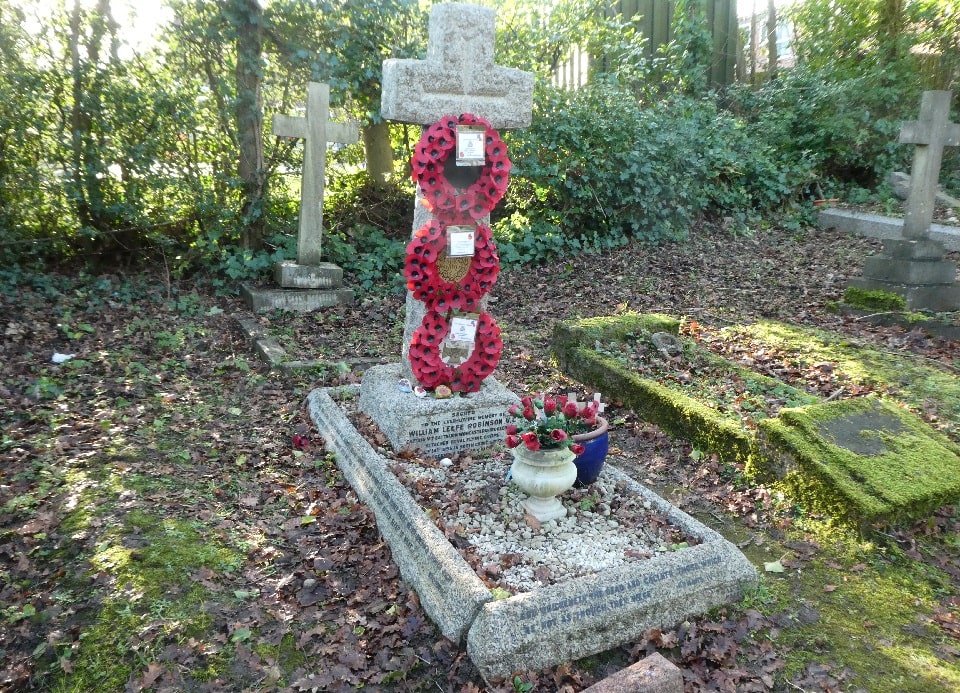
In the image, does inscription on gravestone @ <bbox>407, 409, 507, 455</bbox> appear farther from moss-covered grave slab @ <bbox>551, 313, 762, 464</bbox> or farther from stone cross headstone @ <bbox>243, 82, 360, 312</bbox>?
stone cross headstone @ <bbox>243, 82, 360, 312</bbox>

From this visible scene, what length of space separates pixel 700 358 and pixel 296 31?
667 centimetres

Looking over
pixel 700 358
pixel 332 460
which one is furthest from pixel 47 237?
pixel 700 358

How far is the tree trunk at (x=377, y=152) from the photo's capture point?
10.7 meters

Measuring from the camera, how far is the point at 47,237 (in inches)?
329

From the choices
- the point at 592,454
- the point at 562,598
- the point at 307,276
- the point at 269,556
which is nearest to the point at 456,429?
the point at 592,454

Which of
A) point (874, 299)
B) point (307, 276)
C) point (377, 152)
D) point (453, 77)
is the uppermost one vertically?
point (377, 152)

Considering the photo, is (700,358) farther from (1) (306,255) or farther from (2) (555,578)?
(1) (306,255)

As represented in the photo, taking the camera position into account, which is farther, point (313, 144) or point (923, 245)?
point (313, 144)

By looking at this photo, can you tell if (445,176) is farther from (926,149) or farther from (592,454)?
(926,149)

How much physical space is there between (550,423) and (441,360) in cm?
125

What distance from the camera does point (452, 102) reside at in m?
4.62

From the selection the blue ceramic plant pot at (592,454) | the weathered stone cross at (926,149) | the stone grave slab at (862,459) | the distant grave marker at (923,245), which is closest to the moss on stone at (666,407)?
the stone grave slab at (862,459)

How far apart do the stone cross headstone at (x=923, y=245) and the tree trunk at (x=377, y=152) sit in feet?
22.0

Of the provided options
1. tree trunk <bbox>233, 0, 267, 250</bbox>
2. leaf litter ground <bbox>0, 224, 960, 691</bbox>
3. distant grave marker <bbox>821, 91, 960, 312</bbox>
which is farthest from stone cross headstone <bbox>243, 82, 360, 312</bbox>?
distant grave marker <bbox>821, 91, 960, 312</bbox>
